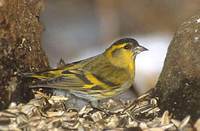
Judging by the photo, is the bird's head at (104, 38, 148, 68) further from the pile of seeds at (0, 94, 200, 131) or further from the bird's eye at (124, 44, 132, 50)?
the pile of seeds at (0, 94, 200, 131)

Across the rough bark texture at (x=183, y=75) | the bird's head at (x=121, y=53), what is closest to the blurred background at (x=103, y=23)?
the bird's head at (x=121, y=53)

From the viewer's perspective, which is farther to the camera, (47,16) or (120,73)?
(47,16)

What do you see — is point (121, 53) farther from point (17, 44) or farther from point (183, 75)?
point (17, 44)

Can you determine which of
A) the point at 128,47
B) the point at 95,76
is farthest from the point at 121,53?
the point at 95,76

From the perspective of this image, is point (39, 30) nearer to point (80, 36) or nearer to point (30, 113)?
point (30, 113)

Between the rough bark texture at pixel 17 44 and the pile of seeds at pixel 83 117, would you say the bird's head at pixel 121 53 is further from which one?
the rough bark texture at pixel 17 44

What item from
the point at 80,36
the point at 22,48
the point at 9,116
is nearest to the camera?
the point at 9,116

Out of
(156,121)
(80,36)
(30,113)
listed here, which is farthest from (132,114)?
(80,36)
